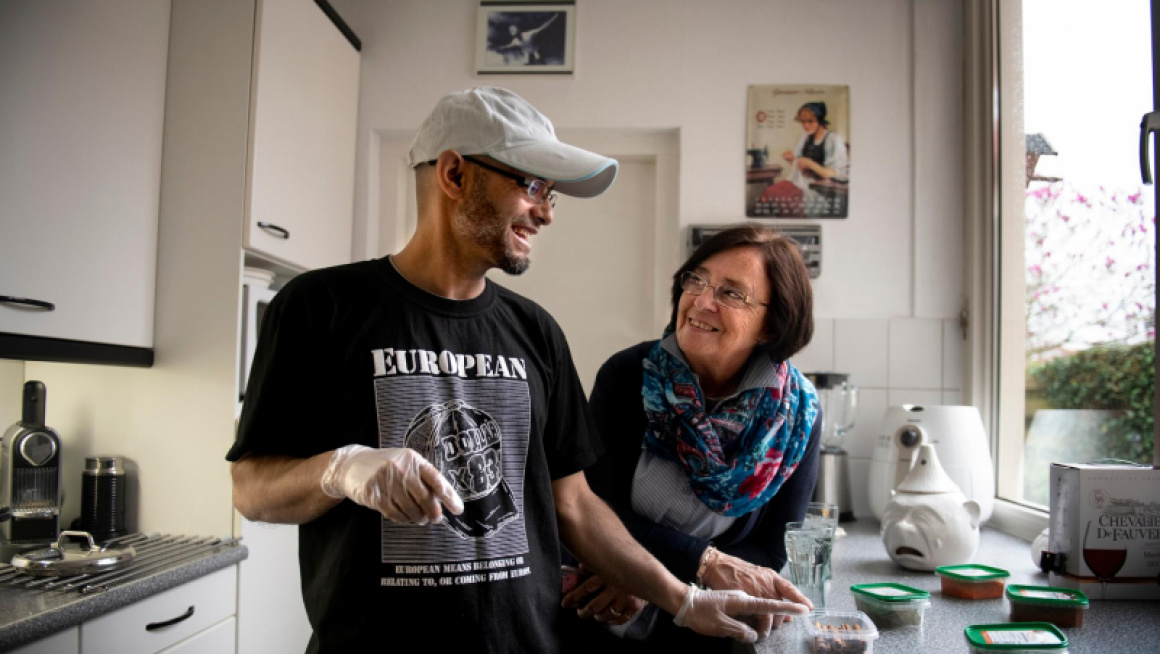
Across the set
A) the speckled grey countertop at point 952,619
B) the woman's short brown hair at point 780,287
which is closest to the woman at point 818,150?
the woman's short brown hair at point 780,287

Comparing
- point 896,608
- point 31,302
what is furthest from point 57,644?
point 896,608

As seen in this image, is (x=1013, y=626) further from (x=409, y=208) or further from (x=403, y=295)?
(x=409, y=208)

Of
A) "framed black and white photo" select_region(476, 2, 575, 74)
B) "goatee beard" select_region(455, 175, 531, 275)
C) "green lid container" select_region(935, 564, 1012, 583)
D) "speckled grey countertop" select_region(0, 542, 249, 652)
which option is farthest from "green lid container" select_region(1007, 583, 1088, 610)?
"framed black and white photo" select_region(476, 2, 575, 74)

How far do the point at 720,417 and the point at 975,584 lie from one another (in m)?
0.51

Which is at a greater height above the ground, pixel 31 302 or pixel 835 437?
pixel 31 302

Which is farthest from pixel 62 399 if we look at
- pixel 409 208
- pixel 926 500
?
pixel 926 500

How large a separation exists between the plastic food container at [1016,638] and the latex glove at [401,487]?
70 cm

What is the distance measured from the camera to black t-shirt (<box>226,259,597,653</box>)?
1.09 m

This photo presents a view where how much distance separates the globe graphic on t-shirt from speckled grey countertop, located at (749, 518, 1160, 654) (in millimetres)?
422

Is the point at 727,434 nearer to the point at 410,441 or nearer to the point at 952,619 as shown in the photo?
the point at 952,619

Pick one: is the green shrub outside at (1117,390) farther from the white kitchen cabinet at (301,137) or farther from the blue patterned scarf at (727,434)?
the white kitchen cabinet at (301,137)

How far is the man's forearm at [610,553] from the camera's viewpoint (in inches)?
52.1

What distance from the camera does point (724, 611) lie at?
129 centimetres

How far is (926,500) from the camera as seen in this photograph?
177cm
